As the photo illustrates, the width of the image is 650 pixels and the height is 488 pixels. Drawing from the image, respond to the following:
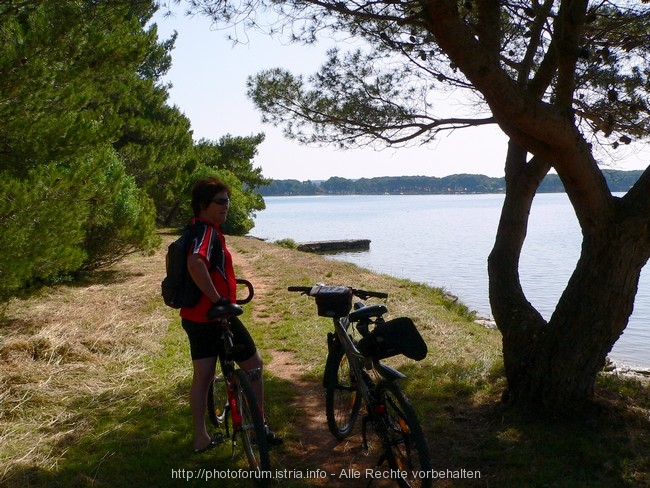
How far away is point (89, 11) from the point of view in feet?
17.2

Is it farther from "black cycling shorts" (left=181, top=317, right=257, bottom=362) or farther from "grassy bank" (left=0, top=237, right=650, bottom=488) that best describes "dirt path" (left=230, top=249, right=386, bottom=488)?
"black cycling shorts" (left=181, top=317, right=257, bottom=362)

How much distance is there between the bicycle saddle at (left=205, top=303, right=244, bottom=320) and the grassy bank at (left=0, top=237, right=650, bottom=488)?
3.61 feet

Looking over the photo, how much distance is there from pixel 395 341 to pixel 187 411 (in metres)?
2.27

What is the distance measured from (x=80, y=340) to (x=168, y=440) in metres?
2.89

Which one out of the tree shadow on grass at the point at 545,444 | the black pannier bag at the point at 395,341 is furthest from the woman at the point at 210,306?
the tree shadow on grass at the point at 545,444

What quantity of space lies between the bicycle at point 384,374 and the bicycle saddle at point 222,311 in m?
0.61

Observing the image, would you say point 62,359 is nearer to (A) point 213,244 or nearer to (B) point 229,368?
(B) point 229,368

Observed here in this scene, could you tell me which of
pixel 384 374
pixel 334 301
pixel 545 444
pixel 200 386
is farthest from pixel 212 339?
pixel 545 444

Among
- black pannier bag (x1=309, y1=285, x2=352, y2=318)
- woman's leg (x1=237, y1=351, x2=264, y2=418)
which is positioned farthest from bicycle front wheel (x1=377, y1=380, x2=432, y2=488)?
woman's leg (x1=237, y1=351, x2=264, y2=418)

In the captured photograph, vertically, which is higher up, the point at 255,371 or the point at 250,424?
the point at 255,371

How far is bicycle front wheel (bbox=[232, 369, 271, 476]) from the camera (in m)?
3.67

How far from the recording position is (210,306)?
150 inches

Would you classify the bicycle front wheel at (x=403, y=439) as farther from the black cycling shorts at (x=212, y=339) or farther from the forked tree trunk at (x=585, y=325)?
the forked tree trunk at (x=585, y=325)

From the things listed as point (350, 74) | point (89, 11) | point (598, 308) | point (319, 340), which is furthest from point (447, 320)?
point (89, 11)
